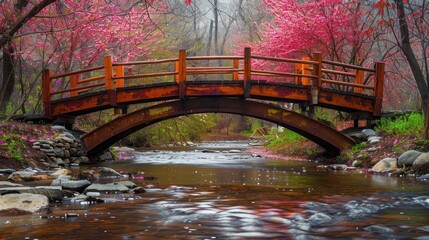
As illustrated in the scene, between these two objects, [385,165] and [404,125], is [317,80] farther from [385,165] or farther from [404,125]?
[385,165]

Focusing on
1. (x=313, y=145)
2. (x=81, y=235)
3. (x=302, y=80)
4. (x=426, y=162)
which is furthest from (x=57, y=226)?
(x=313, y=145)

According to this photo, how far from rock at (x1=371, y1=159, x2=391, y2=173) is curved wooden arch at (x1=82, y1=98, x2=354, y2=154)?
2.87m

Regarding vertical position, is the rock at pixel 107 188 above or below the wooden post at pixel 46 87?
below

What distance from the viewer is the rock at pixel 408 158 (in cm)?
1140

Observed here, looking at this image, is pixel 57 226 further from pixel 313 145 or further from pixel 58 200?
pixel 313 145

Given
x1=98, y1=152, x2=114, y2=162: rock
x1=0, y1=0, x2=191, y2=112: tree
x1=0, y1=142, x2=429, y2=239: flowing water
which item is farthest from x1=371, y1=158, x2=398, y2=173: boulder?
x1=98, y1=152, x2=114, y2=162: rock

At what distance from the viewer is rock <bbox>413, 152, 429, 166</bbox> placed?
10961 millimetres

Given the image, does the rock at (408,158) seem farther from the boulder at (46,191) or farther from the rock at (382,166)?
the boulder at (46,191)

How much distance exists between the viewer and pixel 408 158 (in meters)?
11.5

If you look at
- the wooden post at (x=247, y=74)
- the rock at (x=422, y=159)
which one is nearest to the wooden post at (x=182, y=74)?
the wooden post at (x=247, y=74)

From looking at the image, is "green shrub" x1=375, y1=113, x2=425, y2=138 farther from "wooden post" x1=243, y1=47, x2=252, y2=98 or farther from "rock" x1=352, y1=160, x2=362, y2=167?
"wooden post" x1=243, y1=47, x2=252, y2=98

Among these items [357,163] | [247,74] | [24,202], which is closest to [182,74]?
[247,74]

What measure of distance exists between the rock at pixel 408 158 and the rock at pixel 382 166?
0.30 m

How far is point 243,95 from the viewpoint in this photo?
1466 cm
